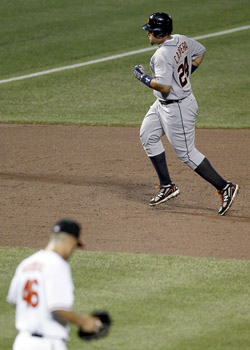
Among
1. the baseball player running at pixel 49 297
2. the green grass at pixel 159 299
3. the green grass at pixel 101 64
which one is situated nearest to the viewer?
the baseball player running at pixel 49 297

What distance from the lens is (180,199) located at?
9.31 m

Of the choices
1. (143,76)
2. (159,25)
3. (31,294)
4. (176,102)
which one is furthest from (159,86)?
(31,294)

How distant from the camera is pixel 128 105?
1388 centimetres

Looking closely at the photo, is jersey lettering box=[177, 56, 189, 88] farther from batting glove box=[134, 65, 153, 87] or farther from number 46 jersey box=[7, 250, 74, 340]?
number 46 jersey box=[7, 250, 74, 340]

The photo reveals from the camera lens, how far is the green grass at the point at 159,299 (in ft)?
19.4

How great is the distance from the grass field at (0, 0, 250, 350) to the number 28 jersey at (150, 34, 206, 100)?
1.93m

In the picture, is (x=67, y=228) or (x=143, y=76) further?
(x=143, y=76)

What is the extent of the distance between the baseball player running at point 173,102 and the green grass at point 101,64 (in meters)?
3.87

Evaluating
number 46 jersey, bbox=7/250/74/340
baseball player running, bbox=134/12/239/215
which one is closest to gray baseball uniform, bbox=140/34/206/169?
baseball player running, bbox=134/12/239/215

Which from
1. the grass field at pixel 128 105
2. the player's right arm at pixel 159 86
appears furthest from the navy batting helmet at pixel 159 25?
the grass field at pixel 128 105

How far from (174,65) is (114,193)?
188 cm

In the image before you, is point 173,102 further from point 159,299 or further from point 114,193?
point 159,299

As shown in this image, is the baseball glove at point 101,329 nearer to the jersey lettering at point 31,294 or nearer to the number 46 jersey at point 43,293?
the number 46 jersey at point 43,293

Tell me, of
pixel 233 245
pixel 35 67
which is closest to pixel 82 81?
pixel 35 67
